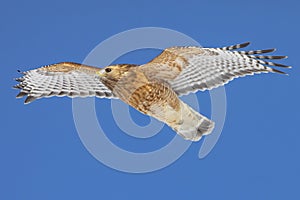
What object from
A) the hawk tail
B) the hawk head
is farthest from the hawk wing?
the hawk head

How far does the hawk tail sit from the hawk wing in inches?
5.0

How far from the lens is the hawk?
6.34 feet

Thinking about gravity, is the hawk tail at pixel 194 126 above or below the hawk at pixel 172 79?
below

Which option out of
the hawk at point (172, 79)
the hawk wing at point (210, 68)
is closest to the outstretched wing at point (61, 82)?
the hawk at point (172, 79)

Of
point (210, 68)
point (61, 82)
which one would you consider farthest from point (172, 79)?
point (61, 82)

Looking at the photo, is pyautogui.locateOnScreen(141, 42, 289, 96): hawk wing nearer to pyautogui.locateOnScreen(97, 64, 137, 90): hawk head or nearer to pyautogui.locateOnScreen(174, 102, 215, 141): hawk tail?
pyautogui.locateOnScreen(174, 102, 215, 141): hawk tail

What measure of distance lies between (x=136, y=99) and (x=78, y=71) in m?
0.37

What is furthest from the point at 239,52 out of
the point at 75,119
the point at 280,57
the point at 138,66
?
the point at 75,119

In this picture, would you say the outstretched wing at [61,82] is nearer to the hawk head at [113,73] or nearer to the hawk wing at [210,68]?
the hawk head at [113,73]

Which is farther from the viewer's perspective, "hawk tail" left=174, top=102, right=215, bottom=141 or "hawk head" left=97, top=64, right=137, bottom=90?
"hawk tail" left=174, top=102, right=215, bottom=141

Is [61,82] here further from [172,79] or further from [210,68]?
[210,68]

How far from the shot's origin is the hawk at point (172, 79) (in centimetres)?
193

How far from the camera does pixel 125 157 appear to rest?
5.91ft

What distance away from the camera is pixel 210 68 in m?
2.15
